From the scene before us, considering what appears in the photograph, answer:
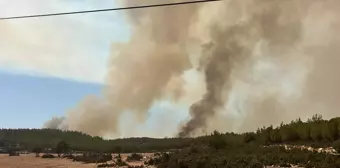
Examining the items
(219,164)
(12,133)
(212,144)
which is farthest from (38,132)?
(219,164)

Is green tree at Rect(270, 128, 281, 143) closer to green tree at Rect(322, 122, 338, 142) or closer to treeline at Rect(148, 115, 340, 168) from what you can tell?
treeline at Rect(148, 115, 340, 168)

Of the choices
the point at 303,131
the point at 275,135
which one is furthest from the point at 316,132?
the point at 275,135

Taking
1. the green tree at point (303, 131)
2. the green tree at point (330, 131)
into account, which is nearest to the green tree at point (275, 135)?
the green tree at point (303, 131)

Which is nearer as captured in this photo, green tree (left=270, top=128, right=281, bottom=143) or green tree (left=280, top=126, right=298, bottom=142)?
green tree (left=280, top=126, right=298, bottom=142)

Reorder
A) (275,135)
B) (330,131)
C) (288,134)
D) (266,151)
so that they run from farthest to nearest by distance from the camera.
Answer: (275,135), (288,134), (330,131), (266,151)

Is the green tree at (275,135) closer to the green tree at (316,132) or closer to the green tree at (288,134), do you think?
the green tree at (288,134)

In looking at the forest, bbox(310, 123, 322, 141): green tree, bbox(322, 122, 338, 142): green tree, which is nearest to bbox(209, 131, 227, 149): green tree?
the forest

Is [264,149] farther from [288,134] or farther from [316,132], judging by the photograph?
[288,134]

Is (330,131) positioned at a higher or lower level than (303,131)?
lower

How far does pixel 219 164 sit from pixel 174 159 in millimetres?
6517

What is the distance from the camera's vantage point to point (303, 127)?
40.6 m

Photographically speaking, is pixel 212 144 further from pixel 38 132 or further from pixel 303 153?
pixel 38 132

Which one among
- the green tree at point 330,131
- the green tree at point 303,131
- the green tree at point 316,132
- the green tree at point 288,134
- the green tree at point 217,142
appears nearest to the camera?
the green tree at point 330,131

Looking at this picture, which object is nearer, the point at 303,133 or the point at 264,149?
the point at 264,149
